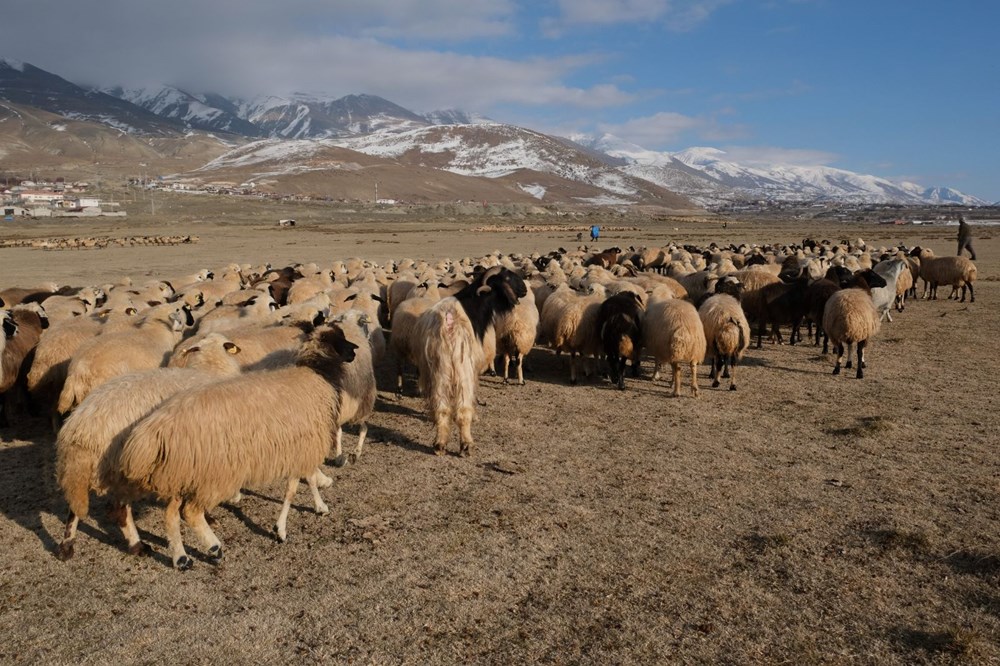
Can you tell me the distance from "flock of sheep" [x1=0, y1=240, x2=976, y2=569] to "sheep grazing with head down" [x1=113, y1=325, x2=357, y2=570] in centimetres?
1

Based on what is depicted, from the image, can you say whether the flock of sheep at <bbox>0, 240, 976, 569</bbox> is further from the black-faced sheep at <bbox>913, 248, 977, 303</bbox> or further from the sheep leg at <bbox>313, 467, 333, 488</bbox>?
the black-faced sheep at <bbox>913, 248, 977, 303</bbox>

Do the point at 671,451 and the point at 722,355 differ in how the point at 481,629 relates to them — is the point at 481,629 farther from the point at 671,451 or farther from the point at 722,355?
the point at 722,355

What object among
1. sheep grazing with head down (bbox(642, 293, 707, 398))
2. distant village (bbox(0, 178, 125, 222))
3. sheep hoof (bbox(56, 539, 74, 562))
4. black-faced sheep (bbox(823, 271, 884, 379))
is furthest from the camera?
distant village (bbox(0, 178, 125, 222))

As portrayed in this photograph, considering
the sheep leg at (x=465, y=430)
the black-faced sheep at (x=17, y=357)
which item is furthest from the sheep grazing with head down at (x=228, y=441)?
the black-faced sheep at (x=17, y=357)

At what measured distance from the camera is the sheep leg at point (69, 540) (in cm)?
532

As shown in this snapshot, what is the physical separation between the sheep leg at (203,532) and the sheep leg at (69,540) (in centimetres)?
105

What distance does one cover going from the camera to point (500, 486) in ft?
22.4

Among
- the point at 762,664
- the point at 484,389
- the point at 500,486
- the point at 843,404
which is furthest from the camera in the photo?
the point at 484,389

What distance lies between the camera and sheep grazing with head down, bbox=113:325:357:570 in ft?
16.0

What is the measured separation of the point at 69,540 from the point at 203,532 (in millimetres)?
1241

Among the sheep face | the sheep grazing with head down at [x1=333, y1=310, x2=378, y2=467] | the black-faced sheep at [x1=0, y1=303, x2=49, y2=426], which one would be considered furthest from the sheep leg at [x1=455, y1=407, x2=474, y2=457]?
the sheep face

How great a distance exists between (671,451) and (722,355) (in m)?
3.70

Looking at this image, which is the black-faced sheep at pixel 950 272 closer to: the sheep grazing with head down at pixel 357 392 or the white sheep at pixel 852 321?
the white sheep at pixel 852 321

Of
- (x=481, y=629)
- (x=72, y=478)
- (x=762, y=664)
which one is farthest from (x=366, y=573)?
(x=762, y=664)
